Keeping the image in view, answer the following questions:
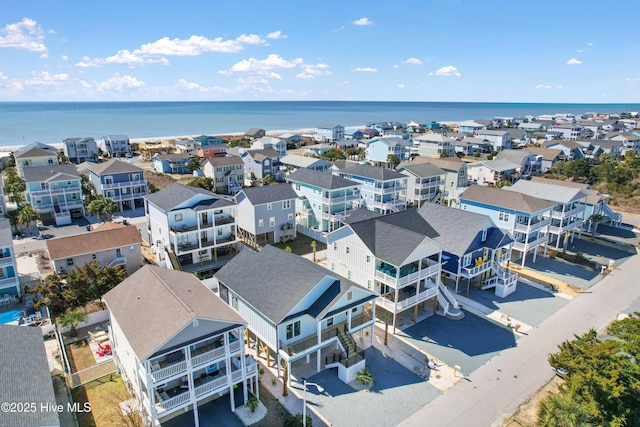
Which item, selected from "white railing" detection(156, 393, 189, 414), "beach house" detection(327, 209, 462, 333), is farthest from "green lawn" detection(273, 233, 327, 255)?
"white railing" detection(156, 393, 189, 414)

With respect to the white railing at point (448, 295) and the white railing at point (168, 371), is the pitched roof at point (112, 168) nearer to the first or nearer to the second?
the white railing at point (168, 371)

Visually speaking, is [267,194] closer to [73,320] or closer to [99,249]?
[99,249]

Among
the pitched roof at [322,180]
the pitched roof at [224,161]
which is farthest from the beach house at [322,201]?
the pitched roof at [224,161]

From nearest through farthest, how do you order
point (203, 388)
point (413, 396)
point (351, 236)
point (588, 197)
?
point (203, 388) < point (413, 396) < point (351, 236) < point (588, 197)

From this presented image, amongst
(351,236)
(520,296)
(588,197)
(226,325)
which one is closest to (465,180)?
(588,197)

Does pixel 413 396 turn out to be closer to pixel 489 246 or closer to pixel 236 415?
pixel 236 415

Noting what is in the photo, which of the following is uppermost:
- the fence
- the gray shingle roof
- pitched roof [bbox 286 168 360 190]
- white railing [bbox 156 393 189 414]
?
pitched roof [bbox 286 168 360 190]

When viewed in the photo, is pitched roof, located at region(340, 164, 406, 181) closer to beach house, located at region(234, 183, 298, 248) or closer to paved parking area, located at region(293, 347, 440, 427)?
beach house, located at region(234, 183, 298, 248)
